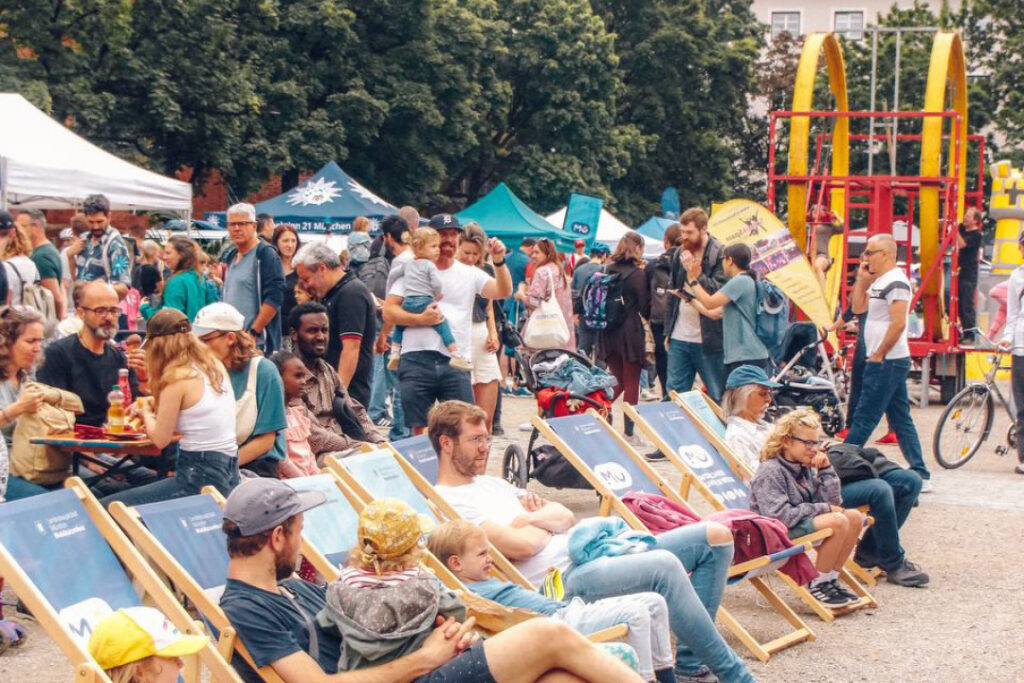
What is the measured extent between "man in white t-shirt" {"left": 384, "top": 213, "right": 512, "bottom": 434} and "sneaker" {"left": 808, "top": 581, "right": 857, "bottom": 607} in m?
2.53

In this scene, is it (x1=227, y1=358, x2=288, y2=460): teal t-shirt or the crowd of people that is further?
(x1=227, y1=358, x2=288, y2=460): teal t-shirt

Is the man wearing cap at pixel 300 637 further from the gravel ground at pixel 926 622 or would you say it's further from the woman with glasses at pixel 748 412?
the woman with glasses at pixel 748 412

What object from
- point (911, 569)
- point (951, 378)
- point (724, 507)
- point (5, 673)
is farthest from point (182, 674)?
point (951, 378)

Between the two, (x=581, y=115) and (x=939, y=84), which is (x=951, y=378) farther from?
(x=581, y=115)

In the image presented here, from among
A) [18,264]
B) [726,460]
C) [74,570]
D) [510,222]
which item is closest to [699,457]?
[726,460]

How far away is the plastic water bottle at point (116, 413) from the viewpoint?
6.57 meters

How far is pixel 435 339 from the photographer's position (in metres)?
8.55

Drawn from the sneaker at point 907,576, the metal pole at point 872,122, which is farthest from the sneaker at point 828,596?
the metal pole at point 872,122

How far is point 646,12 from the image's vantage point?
146 ft

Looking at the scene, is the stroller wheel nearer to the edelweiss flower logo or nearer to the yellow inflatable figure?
the yellow inflatable figure

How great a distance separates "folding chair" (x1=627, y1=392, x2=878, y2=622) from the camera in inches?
289

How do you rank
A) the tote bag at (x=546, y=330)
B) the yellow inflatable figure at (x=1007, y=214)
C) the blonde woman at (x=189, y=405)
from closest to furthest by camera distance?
the blonde woman at (x=189, y=405) < the tote bag at (x=546, y=330) < the yellow inflatable figure at (x=1007, y=214)

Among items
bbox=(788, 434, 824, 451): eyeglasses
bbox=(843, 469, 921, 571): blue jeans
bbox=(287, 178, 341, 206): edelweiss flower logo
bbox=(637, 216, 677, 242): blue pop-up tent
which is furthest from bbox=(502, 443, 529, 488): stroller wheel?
bbox=(637, 216, 677, 242): blue pop-up tent

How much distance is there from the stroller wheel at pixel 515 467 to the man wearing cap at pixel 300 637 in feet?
15.0
